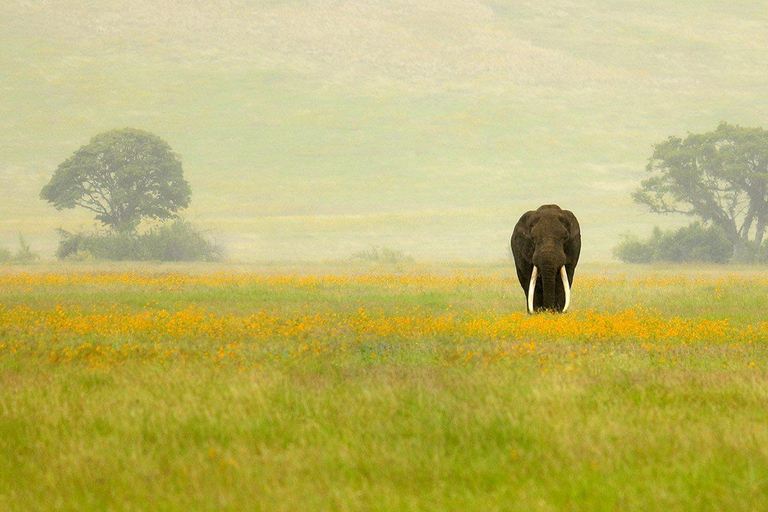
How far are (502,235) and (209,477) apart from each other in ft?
502

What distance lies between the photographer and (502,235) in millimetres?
157875

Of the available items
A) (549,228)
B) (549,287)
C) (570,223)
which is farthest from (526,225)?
(549,287)

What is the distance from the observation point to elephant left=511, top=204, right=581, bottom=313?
1869cm

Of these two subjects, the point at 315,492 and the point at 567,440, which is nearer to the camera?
the point at 315,492

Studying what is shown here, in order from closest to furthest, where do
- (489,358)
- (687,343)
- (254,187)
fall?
(489,358), (687,343), (254,187)

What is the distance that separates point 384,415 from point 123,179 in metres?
62.6

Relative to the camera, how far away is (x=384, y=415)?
8.48 metres

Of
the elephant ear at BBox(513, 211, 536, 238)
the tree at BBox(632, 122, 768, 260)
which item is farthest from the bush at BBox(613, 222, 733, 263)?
the elephant ear at BBox(513, 211, 536, 238)

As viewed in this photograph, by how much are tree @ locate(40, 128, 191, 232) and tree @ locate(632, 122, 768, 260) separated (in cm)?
3707

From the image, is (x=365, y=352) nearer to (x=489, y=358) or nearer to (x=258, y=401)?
(x=489, y=358)

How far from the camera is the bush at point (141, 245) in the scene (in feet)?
200

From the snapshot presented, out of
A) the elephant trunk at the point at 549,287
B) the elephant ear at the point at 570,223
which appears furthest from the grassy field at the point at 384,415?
the elephant ear at the point at 570,223

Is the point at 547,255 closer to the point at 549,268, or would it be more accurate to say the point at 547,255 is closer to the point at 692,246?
the point at 549,268

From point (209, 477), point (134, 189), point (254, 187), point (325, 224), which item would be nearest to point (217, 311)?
point (209, 477)
